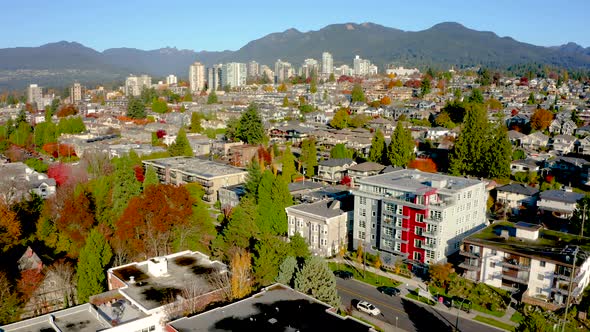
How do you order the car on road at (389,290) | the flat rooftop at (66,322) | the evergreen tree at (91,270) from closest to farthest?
the flat rooftop at (66,322), the evergreen tree at (91,270), the car on road at (389,290)

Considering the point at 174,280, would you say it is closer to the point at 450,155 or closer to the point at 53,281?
the point at 53,281

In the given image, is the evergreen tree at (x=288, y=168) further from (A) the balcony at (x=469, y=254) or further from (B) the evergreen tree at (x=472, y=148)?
(A) the balcony at (x=469, y=254)

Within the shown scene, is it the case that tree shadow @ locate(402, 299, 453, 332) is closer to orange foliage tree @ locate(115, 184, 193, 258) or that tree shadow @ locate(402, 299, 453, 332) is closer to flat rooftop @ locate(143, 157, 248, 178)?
orange foliage tree @ locate(115, 184, 193, 258)

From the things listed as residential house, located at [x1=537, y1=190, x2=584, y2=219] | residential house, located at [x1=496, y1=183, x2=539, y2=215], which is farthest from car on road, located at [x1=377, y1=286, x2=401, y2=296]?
residential house, located at [x1=496, y1=183, x2=539, y2=215]

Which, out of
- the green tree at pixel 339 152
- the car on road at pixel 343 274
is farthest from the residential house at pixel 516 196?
the car on road at pixel 343 274

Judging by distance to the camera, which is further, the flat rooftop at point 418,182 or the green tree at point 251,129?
the green tree at point 251,129

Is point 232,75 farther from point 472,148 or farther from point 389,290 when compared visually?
point 389,290

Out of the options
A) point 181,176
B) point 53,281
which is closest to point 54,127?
point 181,176
